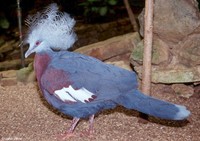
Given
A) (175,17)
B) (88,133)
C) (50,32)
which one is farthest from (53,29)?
(175,17)

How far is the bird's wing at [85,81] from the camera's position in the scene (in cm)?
252

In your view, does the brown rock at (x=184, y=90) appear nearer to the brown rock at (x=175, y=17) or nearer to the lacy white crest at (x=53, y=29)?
the brown rock at (x=175, y=17)

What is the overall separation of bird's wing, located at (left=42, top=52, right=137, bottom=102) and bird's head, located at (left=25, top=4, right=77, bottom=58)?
0.19 m

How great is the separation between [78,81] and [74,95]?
103mm

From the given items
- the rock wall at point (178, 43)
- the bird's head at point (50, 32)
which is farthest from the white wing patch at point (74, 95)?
the rock wall at point (178, 43)

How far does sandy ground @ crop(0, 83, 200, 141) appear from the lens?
2.84m

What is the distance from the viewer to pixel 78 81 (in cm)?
254

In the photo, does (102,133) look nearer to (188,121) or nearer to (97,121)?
(97,121)

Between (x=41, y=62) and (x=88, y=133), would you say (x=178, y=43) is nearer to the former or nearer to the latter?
(x=88, y=133)

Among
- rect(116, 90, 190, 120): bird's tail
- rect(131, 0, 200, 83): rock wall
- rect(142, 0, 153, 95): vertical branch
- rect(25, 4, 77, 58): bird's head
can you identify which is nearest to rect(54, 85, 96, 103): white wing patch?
rect(116, 90, 190, 120): bird's tail

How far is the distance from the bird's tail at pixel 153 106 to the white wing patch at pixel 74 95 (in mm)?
208

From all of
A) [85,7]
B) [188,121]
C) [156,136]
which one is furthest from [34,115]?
[85,7]

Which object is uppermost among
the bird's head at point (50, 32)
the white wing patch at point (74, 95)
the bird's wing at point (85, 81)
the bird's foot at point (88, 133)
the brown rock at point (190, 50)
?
the bird's head at point (50, 32)

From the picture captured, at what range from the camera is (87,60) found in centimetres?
266
